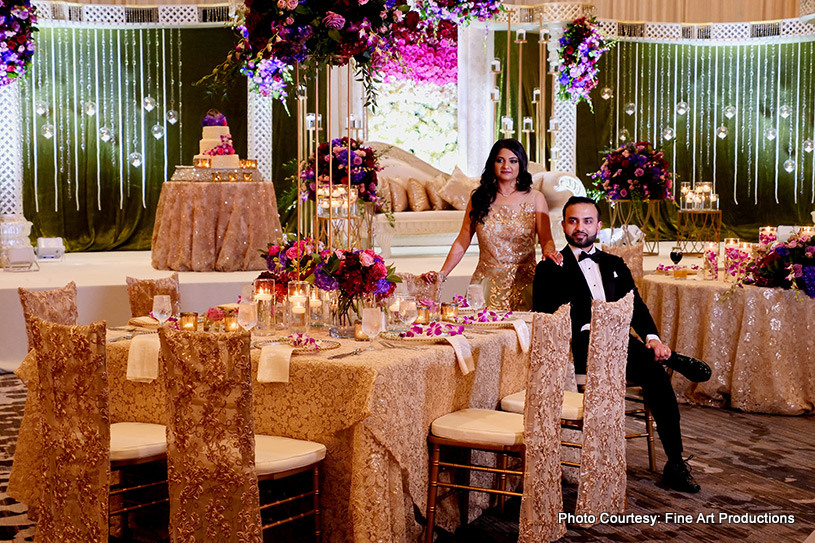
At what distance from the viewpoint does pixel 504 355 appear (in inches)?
161

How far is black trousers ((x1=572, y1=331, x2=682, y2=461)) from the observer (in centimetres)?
441

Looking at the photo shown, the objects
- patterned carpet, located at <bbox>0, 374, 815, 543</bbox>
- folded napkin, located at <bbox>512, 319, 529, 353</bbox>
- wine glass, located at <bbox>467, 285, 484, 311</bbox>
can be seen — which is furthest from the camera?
wine glass, located at <bbox>467, 285, 484, 311</bbox>

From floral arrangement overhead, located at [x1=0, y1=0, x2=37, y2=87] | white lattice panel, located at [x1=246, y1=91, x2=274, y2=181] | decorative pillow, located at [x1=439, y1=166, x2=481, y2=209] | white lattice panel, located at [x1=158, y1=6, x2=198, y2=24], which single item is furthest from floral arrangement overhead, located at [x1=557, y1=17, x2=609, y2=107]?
floral arrangement overhead, located at [x1=0, y1=0, x2=37, y2=87]

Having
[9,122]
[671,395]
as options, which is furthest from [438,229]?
[671,395]

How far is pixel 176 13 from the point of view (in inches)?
471

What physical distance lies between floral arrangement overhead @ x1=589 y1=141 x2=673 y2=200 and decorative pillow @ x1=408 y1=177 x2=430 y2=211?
188 cm

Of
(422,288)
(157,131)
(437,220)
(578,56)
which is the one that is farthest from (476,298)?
(578,56)

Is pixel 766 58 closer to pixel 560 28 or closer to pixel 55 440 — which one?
pixel 560 28

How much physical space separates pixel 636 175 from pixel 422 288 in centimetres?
528

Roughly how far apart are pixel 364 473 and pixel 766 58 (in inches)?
515

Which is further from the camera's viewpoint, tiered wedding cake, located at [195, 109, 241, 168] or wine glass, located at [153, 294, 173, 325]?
tiered wedding cake, located at [195, 109, 241, 168]

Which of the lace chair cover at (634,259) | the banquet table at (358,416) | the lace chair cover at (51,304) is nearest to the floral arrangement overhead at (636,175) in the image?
the lace chair cover at (634,259)

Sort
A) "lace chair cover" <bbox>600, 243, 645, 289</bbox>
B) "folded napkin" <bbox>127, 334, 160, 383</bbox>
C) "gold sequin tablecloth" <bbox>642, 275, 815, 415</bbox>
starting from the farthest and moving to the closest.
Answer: "lace chair cover" <bbox>600, 243, 645, 289</bbox>, "gold sequin tablecloth" <bbox>642, 275, 815, 415</bbox>, "folded napkin" <bbox>127, 334, 160, 383</bbox>

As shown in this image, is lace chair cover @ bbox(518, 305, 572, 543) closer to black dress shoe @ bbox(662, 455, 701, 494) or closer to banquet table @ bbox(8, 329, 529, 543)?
banquet table @ bbox(8, 329, 529, 543)
